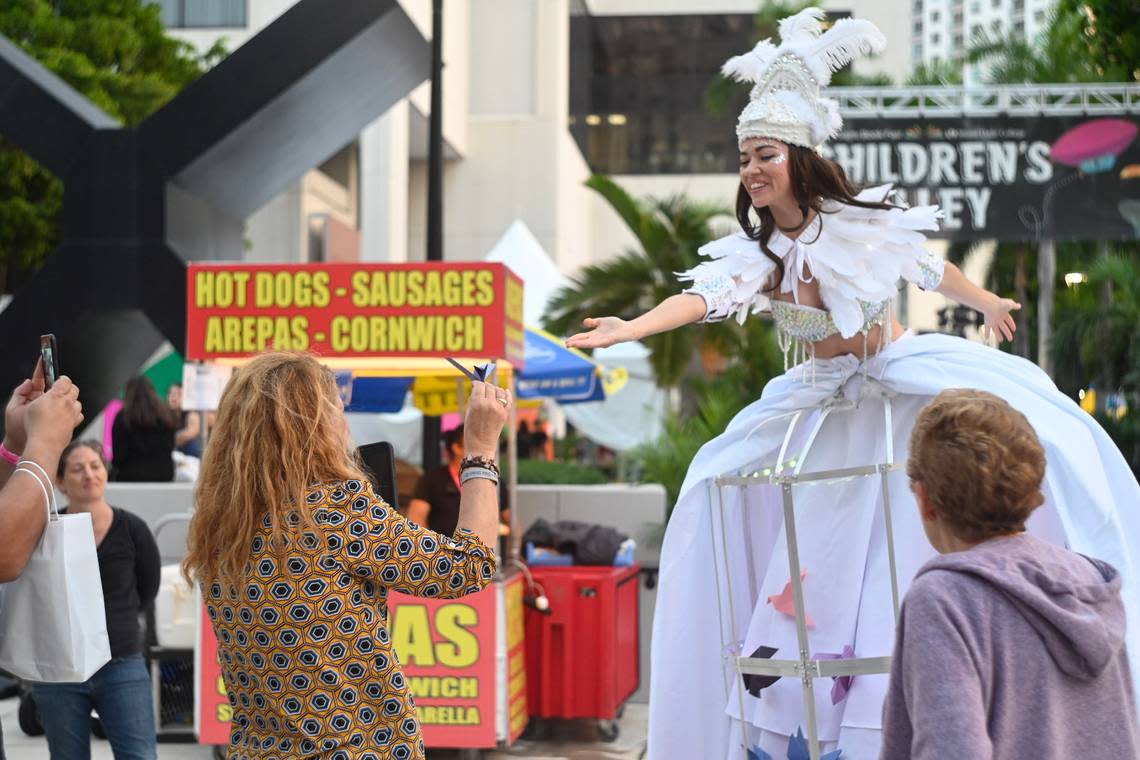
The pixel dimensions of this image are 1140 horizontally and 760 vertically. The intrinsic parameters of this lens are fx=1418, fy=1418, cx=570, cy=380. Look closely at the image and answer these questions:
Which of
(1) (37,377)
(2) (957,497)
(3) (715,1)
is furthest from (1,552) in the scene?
(3) (715,1)

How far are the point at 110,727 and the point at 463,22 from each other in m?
30.4

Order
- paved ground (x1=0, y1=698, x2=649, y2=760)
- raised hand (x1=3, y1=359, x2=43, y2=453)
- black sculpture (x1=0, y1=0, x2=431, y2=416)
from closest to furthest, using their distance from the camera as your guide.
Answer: raised hand (x1=3, y1=359, x2=43, y2=453) < paved ground (x1=0, y1=698, x2=649, y2=760) < black sculpture (x1=0, y1=0, x2=431, y2=416)

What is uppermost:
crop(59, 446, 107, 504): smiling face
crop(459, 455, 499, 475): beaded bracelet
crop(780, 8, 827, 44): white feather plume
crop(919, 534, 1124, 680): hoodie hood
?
crop(780, 8, 827, 44): white feather plume

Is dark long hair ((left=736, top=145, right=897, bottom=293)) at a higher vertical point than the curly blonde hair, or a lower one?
higher

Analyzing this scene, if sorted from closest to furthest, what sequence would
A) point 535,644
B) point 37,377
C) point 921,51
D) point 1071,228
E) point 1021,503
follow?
point 1021,503 < point 37,377 < point 535,644 < point 1071,228 < point 921,51

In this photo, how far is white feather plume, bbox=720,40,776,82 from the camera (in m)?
3.87

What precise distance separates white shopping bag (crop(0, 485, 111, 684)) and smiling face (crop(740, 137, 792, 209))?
1923 millimetres

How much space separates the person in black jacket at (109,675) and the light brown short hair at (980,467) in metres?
3.72

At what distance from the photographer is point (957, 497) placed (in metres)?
2.39

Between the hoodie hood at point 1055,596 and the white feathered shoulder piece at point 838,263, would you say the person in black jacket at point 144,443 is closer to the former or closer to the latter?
the white feathered shoulder piece at point 838,263

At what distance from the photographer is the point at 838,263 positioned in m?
3.69

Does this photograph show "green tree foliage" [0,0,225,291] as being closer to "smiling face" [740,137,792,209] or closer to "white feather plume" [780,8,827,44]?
"white feather plume" [780,8,827,44]

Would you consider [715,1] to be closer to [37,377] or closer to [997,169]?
[997,169]

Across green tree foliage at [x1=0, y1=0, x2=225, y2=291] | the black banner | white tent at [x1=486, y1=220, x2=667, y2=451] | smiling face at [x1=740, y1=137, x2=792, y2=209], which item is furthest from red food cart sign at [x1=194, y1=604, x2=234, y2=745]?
white tent at [x1=486, y1=220, x2=667, y2=451]
